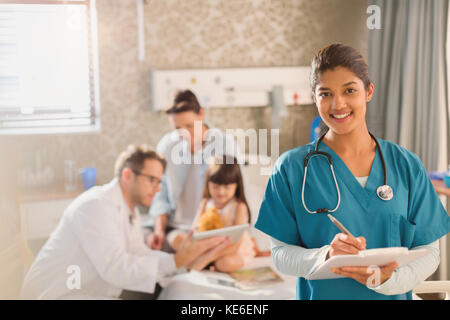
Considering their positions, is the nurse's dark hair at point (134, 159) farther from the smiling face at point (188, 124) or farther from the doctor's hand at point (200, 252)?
the doctor's hand at point (200, 252)

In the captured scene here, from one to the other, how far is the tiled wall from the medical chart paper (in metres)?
1.07

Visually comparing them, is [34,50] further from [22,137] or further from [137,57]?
[137,57]

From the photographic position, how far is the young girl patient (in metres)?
1.89

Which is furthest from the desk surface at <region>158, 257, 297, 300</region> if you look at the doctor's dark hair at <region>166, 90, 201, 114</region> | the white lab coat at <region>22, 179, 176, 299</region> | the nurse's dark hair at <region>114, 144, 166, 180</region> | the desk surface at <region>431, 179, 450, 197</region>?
the doctor's dark hair at <region>166, 90, 201, 114</region>

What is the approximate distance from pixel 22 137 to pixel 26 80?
0.82 feet

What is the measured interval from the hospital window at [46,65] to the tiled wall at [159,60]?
144mm

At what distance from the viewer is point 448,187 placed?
1.58 metres

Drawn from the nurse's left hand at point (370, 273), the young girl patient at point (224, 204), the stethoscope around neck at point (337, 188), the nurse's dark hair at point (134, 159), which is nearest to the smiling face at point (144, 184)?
the nurse's dark hair at point (134, 159)

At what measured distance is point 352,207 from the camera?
91 cm

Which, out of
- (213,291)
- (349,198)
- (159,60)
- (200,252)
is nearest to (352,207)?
(349,198)

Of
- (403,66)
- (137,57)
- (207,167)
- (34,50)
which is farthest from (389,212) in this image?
(137,57)

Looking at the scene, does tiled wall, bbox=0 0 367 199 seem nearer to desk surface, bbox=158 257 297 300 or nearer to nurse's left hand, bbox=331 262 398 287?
desk surface, bbox=158 257 297 300

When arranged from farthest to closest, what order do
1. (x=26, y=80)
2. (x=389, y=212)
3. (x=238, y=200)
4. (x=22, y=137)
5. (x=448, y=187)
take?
(x=238, y=200)
(x=22, y=137)
(x=26, y=80)
(x=448, y=187)
(x=389, y=212)
